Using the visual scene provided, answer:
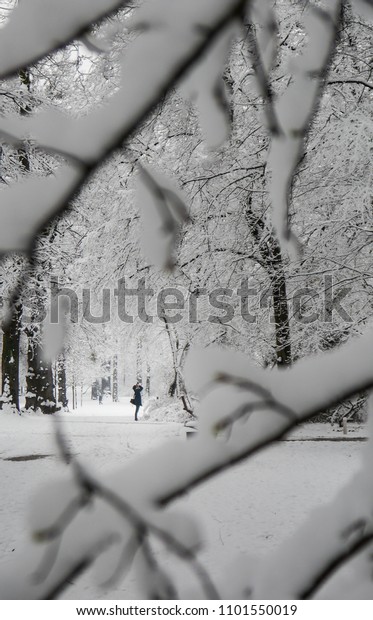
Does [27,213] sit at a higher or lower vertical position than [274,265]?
lower

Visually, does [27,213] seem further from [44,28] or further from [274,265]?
[274,265]

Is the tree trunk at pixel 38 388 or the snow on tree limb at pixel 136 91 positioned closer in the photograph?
the snow on tree limb at pixel 136 91

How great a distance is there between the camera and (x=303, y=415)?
60 centimetres

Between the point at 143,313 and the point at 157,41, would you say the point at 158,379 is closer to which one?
the point at 143,313

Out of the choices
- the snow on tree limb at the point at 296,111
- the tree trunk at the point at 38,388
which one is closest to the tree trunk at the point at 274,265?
the snow on tree limb at the point at 296,111

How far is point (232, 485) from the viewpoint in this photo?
21.2 ft

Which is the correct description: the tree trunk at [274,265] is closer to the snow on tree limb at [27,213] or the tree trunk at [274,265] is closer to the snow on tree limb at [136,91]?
the snow on tree limb at [136,91]

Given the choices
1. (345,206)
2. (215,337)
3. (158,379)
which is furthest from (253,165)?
(158,379)

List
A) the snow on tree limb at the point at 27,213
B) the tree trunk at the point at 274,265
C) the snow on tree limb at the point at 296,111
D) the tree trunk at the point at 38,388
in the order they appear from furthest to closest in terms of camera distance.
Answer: the tree trunk at the point at 38,388
the tree trunk at the point at 274,265
the snow on tree limb at the point at 296,111
the snow on tree limb at the point at 27,213

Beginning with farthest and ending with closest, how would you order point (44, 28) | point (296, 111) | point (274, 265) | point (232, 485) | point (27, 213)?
1. point (274, 265)
2. point (232, 485)
3. point (296, 111)
4. point (44, 28)
5. point (27, 213)

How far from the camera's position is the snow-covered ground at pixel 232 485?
4.22m

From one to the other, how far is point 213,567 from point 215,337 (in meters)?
6.28

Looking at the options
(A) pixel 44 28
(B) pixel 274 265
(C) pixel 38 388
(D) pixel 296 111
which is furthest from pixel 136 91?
(C) pixel 38 388

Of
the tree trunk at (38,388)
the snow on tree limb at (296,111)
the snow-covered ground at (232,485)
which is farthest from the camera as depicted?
the tree trunk at (38,388)
